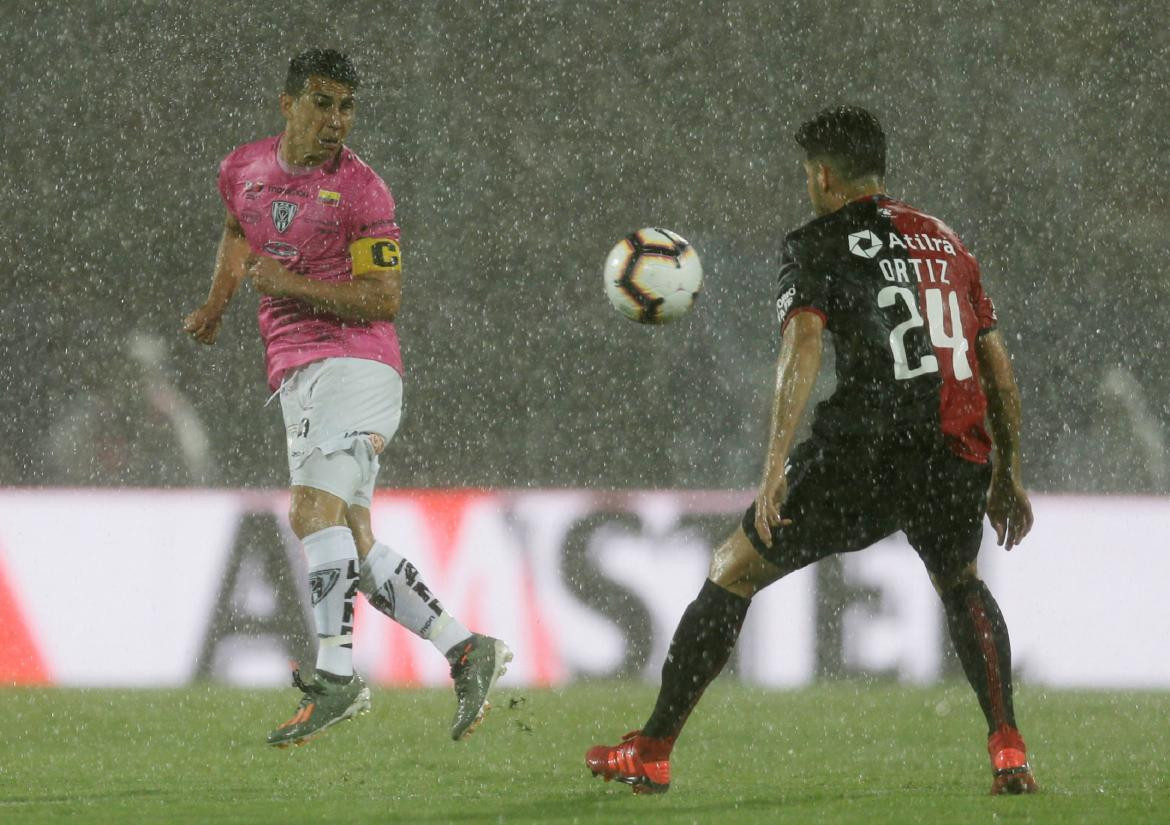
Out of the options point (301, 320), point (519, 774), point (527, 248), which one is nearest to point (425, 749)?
point (519, 774)

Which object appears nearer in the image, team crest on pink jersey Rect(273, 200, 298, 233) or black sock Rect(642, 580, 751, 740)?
black sock Rect(642, 580, 751, 740)

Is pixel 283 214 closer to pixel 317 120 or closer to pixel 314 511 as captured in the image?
pixel 317 120

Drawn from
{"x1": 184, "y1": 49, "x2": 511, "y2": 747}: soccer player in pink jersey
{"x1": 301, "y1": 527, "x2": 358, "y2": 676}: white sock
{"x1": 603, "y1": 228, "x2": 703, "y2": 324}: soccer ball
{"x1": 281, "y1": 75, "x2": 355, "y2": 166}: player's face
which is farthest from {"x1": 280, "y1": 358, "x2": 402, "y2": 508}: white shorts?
{"x1": 603, "y1": 228, "x2": 703, "y2": 324}: soccer ball

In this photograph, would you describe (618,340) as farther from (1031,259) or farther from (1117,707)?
(1117,707)

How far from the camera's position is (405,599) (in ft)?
15.3

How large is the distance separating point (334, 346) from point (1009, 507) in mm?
1853

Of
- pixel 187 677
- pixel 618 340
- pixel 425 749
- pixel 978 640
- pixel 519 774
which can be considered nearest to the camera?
pixel 978 640

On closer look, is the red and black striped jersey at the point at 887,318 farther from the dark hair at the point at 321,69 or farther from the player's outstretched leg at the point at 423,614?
the dark hair at the point at 321,69

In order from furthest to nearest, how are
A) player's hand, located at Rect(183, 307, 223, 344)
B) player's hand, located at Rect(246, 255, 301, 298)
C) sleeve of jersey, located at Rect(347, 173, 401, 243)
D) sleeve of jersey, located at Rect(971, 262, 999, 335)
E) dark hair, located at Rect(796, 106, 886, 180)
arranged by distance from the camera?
player's hand, located at Rect(183, 307, 223, 344) < sleeve of jersey, located at Rect(347, 173, 401, 243) < player's hand, located at Rect(246, 255, 301, 298) < sleeve of jersey, located at Rect(971, 262, 999, 335) < dark hair, located at Rect(796, 106, 886, 180)

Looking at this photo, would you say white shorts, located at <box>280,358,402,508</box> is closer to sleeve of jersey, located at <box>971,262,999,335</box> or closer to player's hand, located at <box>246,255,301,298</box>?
player's hand, located at <box>246,255,301,298</box>

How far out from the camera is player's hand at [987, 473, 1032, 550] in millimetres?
3977

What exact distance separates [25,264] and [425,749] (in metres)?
9.45

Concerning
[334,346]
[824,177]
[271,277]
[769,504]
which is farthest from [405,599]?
[824,177]

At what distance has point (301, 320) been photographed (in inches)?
184
